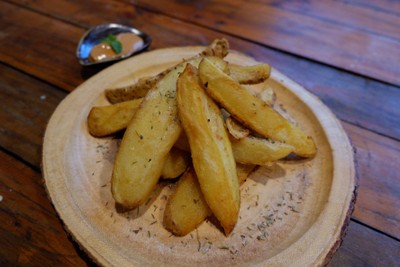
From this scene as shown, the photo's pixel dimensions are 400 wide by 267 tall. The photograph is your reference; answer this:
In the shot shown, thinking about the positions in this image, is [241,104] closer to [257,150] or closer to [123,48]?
[257,150]

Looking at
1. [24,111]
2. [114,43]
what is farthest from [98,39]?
[24,111]

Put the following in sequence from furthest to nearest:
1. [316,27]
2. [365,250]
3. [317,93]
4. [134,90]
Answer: [316,27] < [317,93] < [134,90] < [365,250]

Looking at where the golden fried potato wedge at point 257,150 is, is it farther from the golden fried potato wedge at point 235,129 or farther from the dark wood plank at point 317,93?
the dark wood plank at point 317,93

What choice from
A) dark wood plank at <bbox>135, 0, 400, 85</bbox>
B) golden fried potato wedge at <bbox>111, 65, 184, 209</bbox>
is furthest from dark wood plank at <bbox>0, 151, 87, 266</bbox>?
dark wood plank at <bbox>135, 0, 400, 85</bbox>

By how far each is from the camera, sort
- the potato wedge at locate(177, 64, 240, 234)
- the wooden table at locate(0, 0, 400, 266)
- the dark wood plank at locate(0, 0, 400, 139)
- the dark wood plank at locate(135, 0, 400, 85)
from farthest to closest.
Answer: the dark wood plank at locate(135, 0, 400, 85) < the dark wood plank at locate(0, 0, 400, 139) < the wooden table at locate(0, 0, 400, 266) < the potato wedge at locate(177, 64, 240, 234)

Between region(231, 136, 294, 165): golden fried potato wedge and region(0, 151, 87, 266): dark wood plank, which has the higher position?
region(231, 136, 294, 165): golden fried potato wedge

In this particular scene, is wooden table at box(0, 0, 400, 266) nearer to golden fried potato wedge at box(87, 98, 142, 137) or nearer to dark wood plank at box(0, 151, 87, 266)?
dark wood plank at box(0, 151, 87, 266)

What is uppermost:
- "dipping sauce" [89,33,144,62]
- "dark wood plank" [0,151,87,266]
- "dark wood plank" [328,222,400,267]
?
"dipping sauce" [89,33,144,62]
